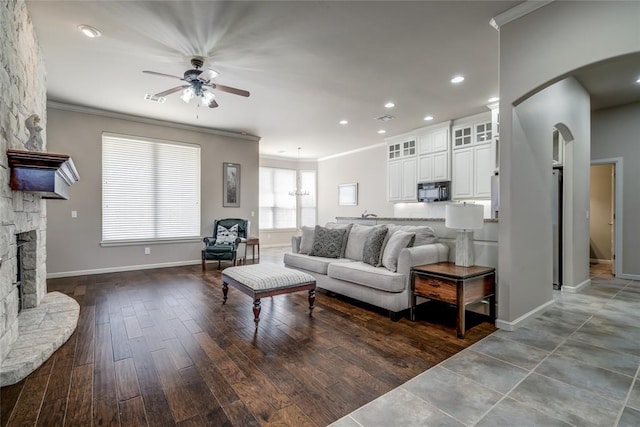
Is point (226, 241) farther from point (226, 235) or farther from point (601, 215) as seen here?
point (601, 215)

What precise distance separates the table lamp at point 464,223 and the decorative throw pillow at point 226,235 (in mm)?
4215

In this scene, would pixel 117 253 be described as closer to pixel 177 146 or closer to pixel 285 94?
pixel 177 146

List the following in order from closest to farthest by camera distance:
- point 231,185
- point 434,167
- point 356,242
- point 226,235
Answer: point 356,242
point 226,235
point 434,167
point 231,185

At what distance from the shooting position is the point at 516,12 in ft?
8.76

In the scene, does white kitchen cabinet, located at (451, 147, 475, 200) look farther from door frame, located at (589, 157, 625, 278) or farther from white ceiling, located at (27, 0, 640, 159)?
door frame, located at (589, 157, 625, 278)

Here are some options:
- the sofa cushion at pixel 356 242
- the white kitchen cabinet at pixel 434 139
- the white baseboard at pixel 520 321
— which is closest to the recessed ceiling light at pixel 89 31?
the sofa cushion at pixel 356 242

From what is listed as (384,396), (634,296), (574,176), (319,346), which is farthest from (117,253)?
(634,296)

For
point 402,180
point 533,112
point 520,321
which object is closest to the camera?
point 520,321

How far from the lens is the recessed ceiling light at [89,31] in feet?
9.55

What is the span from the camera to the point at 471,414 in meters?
1.65

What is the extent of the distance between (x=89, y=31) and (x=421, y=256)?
3.97 meters

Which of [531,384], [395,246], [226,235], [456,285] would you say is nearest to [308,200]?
[226,235]

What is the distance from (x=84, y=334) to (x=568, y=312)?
16.0ft

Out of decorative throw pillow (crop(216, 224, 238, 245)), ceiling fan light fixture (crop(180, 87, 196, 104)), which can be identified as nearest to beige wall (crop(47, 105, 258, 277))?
decorative throw pillow (crop(216, 224, 238, 245))
